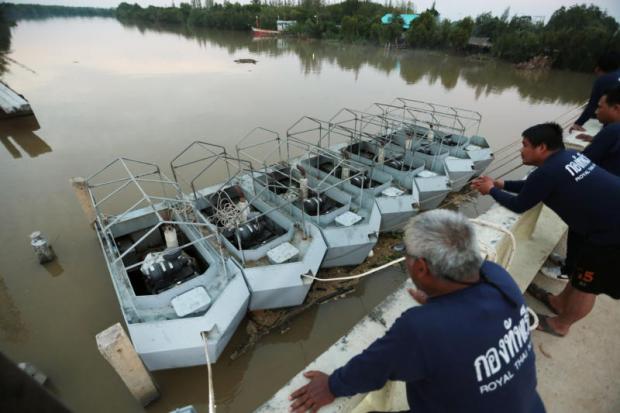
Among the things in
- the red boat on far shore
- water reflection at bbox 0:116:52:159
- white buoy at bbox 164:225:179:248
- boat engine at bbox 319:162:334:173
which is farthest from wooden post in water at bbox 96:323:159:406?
the red boat on far shore

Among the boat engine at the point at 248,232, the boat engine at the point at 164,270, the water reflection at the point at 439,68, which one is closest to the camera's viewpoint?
the boat engine at the point at 164,270

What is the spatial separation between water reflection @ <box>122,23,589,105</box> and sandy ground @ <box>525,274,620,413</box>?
55.8 ft

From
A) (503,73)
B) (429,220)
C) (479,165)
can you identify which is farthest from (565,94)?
(429,220)

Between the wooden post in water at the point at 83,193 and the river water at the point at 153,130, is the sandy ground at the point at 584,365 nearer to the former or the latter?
the river water at the point at 153,130

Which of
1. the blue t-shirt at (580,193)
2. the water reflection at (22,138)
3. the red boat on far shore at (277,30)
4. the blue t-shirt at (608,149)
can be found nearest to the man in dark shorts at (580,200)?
the blue t-shirt at (580,193)

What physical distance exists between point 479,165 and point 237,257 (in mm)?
7162

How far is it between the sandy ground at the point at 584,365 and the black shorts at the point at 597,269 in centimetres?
74

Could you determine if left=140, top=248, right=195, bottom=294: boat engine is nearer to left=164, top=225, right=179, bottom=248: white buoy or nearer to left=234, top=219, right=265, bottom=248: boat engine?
left=164, top=225, right=179, bottom=248: white buoy

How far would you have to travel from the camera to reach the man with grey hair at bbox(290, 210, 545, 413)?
1.20 m

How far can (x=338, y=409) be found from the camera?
1505 millimetres

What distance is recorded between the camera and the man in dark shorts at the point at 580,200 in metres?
2.26

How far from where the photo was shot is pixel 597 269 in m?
2.49

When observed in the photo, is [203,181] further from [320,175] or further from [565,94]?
[565,94]

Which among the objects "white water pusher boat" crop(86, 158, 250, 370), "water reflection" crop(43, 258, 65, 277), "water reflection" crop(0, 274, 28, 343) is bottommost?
"water reflection" crop(0, 274, 28, 343)
